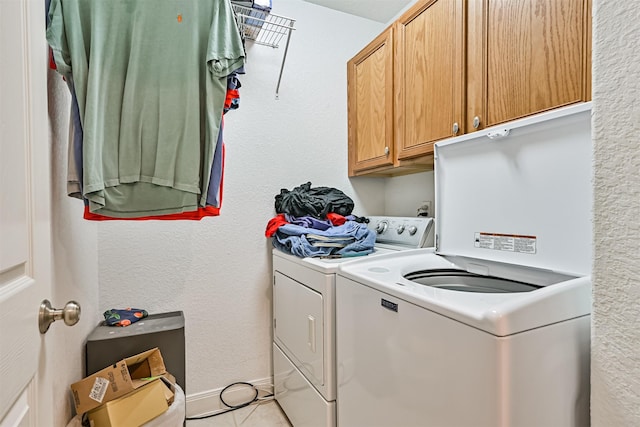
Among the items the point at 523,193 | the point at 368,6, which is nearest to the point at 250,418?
the point at 523,193

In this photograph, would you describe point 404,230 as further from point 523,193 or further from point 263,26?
point 263,26

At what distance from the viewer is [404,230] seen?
6.11ft

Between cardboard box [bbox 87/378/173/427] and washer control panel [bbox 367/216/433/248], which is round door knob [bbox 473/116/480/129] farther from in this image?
cardboard box [bbox 87/378/173/427]

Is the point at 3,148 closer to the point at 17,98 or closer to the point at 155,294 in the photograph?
the point at 17,98

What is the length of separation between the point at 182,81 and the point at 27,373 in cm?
91

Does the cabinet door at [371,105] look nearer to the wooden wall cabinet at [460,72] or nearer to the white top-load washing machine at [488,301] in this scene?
the wooden wall cabinet at [460,72]

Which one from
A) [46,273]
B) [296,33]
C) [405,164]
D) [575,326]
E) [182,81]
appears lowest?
[575,326]

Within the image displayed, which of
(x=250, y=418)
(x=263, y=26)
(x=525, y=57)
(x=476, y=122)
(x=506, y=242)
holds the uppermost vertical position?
(x=263, y=26)

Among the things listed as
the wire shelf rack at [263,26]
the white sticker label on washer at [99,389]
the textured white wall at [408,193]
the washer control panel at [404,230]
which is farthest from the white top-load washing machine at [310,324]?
the wire shelf rack at [263,26]

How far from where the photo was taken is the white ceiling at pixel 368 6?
221 centimetres

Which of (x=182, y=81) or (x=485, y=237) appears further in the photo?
(x=485, y=237)

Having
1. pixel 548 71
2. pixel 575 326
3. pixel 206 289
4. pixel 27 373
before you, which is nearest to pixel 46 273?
pixel 27 373

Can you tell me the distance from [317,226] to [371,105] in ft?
2.88

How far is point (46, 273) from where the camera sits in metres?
0.66
